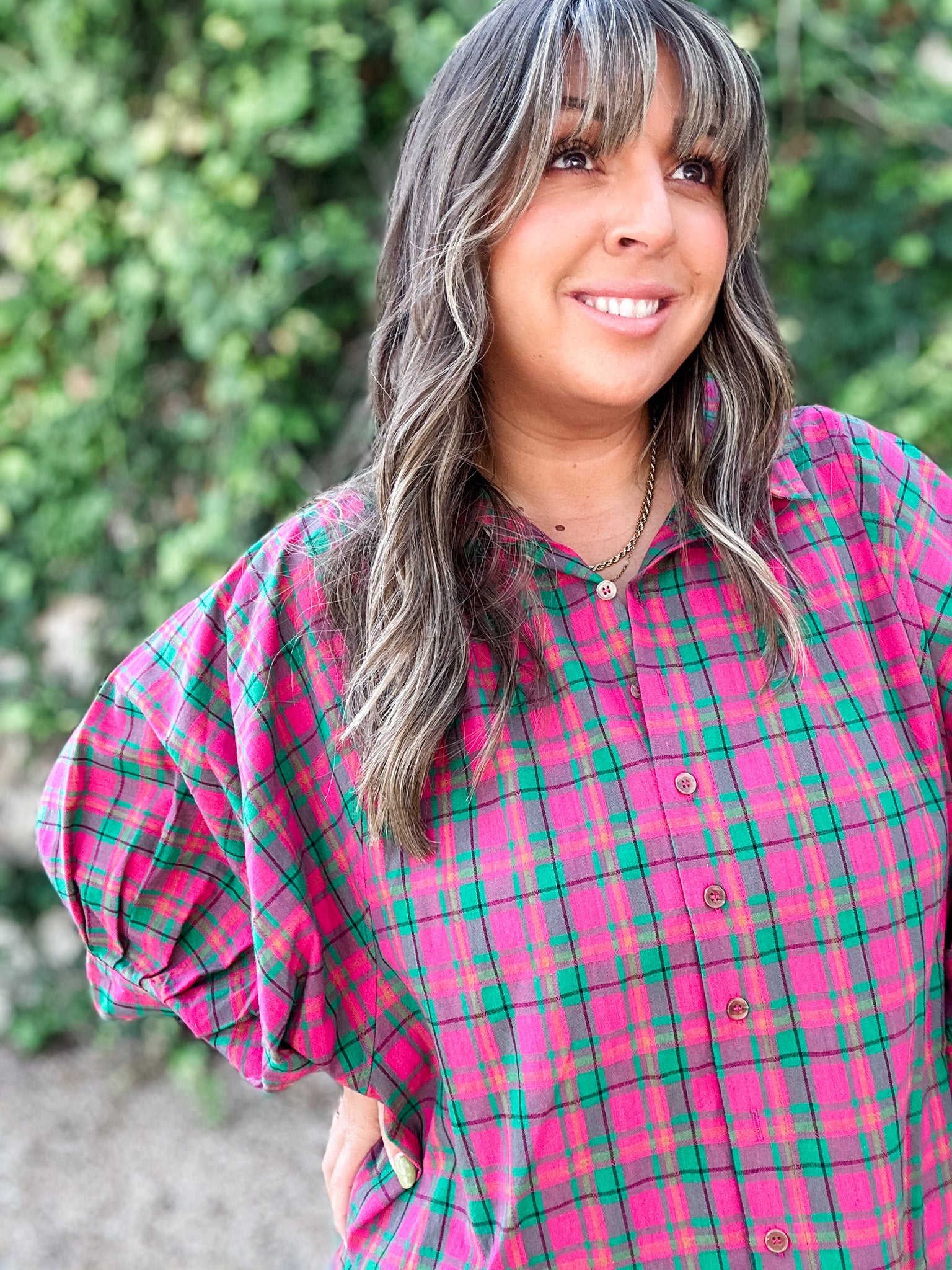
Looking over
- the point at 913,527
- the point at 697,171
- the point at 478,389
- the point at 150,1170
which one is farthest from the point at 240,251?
the point at 150,1170

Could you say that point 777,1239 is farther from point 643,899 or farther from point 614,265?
point 614,265

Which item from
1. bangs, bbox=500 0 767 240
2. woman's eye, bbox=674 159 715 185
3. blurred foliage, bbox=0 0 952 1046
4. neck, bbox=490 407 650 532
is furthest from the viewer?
blurred foliage, bbox=0 0 952 1046

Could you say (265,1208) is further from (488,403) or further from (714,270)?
(714,270)

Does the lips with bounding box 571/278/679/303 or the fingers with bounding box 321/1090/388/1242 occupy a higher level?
the lips with bounding box 571/278/679/303

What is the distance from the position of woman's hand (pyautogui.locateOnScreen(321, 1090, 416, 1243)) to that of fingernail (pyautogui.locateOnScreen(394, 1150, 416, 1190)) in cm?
3

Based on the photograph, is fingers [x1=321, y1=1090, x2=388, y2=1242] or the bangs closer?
the bangs

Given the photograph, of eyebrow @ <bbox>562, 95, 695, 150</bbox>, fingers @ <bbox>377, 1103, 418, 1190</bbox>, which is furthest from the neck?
fingers @ <bbox>377, 1103, 418, 1190</bbox>

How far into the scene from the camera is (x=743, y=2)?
2.66 metres

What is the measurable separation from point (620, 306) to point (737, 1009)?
77 cm

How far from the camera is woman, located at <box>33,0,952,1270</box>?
1346 millimetres

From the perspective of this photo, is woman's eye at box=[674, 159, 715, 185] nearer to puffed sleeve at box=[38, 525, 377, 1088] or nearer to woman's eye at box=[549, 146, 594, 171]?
woman's eye at box=[549, 146, 594, 171]

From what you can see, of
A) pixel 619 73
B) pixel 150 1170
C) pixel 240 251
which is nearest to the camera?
pixel 619 73

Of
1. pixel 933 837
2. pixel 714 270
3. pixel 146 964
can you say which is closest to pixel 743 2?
pixel 714 270

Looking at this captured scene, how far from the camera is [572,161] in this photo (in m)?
1.36
